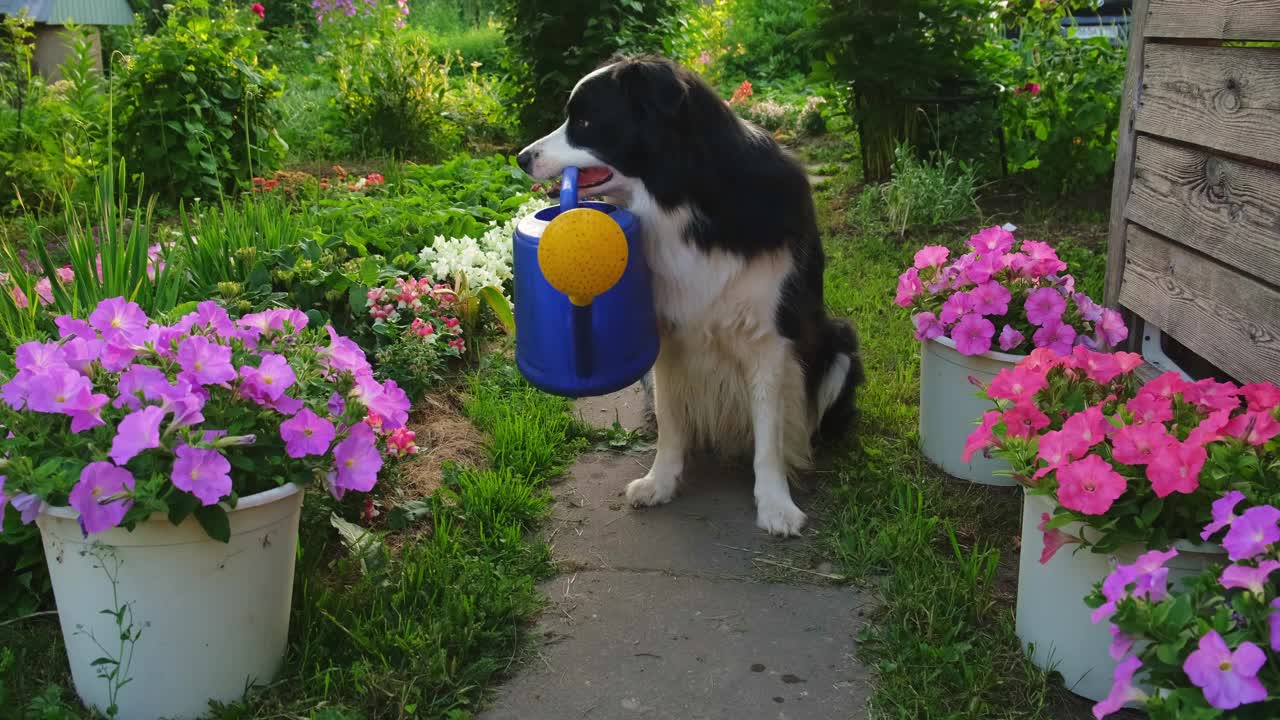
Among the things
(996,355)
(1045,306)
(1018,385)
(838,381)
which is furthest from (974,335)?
(1018,385)

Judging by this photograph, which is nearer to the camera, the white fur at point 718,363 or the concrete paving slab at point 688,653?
the concrete paving slab at point 688,653

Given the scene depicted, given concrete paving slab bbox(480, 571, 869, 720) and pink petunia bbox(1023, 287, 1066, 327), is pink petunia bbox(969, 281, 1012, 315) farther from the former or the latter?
concrete paving slab bbox(480, 571, 869, 720)

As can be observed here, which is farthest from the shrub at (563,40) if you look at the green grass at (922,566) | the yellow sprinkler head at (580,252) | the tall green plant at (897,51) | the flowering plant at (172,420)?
the flowering plant at (172,420)

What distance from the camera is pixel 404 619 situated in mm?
2107

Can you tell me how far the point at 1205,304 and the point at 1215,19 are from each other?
0.69 metres

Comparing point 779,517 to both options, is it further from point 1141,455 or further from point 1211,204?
point 1211,204

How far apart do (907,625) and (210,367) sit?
1.48 meters

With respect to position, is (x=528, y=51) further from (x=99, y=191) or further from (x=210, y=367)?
(x=210, y=367)

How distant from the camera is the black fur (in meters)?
2.40

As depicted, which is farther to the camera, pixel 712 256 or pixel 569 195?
pixel 712 256

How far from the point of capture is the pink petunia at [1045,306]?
8.50 ft

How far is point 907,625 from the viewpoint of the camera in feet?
6.89

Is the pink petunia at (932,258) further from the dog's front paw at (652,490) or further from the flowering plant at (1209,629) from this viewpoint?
the flowering plant at (1209,629)

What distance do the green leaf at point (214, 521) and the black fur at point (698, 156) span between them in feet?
4.08
